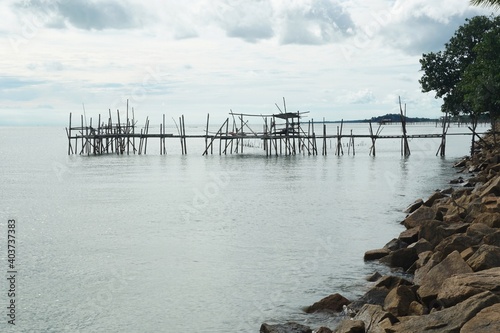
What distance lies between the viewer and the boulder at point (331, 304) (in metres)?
11.2

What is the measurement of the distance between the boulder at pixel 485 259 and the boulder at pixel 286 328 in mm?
2741

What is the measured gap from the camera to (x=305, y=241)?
712 inches

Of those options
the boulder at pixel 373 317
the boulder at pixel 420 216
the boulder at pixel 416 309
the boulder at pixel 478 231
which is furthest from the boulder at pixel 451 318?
the boulder at pixel 420 216

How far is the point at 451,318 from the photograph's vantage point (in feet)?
26.2

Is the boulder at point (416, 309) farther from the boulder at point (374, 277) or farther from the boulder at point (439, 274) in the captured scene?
the boulder at point (374, 277)

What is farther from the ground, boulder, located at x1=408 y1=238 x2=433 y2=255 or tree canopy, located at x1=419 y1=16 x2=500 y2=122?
tree canopy, located at x1=419 y1=16 x2=500 y2=122

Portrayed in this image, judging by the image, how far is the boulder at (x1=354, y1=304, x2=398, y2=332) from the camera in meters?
8.78

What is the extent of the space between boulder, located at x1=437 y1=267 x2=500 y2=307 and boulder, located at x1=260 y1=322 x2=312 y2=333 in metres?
2.03

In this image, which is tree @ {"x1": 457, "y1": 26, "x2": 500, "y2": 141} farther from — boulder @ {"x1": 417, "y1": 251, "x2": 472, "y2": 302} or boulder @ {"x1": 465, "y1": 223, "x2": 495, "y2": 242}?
boulder @ {"x1": 417, "y1": 251, "x2": 472, "y2": 302}

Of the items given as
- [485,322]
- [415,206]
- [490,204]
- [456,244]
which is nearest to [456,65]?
[415,206]

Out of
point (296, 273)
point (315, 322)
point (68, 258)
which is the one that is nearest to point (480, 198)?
point (296, 273)

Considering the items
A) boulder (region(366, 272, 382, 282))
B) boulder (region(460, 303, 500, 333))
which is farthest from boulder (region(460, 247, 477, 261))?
boulder (region(460, 303, 500, 333))

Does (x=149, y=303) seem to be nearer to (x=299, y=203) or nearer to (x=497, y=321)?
(x=497, y=321)

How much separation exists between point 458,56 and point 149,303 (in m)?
40.0
